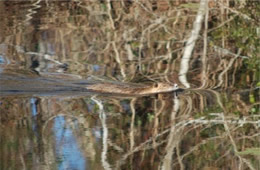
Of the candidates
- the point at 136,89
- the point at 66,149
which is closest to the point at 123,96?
the point at 136,89

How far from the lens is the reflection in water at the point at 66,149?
17.8 ft

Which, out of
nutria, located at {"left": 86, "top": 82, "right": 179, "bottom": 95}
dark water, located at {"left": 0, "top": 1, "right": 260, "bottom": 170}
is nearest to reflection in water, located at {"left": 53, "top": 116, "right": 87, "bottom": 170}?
dark water, located at {"left": 0, "top": 1, "right": 260, "bottom": 170}

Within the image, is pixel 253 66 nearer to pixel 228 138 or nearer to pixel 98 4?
pixel 228 138

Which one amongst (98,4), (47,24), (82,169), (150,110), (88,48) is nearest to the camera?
(82,169)

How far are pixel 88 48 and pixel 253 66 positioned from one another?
2639 mm

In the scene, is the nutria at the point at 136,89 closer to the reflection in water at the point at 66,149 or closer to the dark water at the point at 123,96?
the dark water at the point at 123,96

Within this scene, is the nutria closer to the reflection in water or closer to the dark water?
the dark water

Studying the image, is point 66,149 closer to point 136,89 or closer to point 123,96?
point 123,96

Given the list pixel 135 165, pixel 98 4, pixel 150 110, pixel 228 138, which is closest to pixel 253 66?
pixel 150 110

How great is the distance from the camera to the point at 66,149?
229 inches

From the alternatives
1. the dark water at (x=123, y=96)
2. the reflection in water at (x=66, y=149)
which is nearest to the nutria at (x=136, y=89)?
the dark water at (x=123, y=96)

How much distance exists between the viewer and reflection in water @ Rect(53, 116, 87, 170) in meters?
→ 5.43

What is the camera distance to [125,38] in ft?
35.9

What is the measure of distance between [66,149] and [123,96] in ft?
6.71
